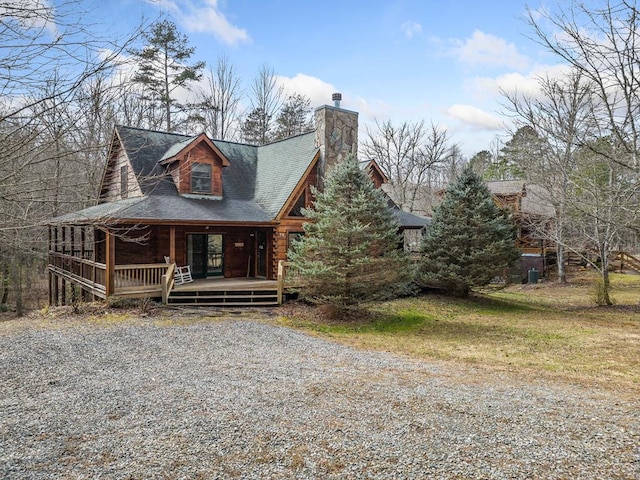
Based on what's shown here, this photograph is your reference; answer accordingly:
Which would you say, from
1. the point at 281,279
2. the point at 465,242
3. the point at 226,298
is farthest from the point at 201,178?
the point at 465,242

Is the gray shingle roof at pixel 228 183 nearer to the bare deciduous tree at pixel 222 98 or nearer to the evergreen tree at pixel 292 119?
the bare deciduous tree at pixel 222 98

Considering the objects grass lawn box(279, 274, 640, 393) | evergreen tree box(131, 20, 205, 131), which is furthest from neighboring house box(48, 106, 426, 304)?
evergreen tree box(131, 20, 205, 131)

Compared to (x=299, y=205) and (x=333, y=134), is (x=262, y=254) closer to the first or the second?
(x=299, y=205)

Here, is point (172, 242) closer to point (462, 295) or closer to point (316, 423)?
point (316, 423)

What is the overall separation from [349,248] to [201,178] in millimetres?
7192

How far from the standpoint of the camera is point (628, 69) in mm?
7477

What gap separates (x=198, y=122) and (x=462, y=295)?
2225 centimetres

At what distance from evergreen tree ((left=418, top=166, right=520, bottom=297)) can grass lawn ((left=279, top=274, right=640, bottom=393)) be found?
110 centimetres

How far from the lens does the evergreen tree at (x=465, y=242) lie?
15.3m

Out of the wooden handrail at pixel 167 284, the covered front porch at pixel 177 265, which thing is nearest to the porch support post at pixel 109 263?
the covered front porch at pixel 177 265

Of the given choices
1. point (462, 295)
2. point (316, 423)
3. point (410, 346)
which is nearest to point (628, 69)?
point (410, 346)

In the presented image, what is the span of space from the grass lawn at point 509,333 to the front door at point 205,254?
15.4ft

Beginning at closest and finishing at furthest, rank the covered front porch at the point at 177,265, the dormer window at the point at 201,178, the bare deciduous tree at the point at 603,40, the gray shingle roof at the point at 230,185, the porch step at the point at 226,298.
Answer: the bare deciduous tree at the point at 603,40 → the covered front porch at the point at 177,265 → the porch step at the point at 226,298 → the gray shingle roof at the point at 230,185 → the dormer window at the point at 201,178

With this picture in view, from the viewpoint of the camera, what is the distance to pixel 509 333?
11.2 meters
